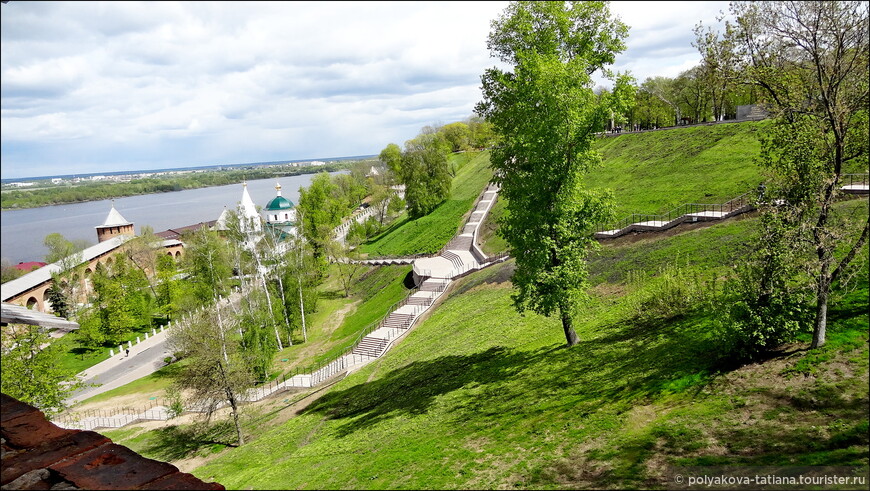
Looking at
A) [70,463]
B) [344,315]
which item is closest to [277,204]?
[344,315]

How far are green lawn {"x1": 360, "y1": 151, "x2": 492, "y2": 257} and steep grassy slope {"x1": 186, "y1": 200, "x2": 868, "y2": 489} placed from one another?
2997cm

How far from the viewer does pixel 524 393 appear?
13805 millimetres

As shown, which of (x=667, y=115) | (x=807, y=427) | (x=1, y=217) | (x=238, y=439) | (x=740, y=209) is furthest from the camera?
(x=667, y=115)

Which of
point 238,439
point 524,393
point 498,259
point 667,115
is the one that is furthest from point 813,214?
point 667,115

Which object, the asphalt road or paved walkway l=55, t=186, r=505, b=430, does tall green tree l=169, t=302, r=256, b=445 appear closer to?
paved walkway l=55, t=186, r=505, b=430

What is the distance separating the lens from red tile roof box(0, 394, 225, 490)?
270 centimetres

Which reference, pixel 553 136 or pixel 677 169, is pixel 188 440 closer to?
pixel 553 136

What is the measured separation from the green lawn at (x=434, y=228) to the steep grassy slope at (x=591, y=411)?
98.3ft

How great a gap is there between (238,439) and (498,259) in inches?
825

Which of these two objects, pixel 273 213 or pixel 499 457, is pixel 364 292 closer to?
pixel 273 213

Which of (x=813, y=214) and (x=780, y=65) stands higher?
(x=780, y=65)

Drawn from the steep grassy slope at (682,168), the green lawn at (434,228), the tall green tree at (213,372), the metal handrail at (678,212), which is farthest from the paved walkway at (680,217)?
the green lawn at (434,228)

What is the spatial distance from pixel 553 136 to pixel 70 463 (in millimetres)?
13281

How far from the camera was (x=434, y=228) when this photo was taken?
180 ft
